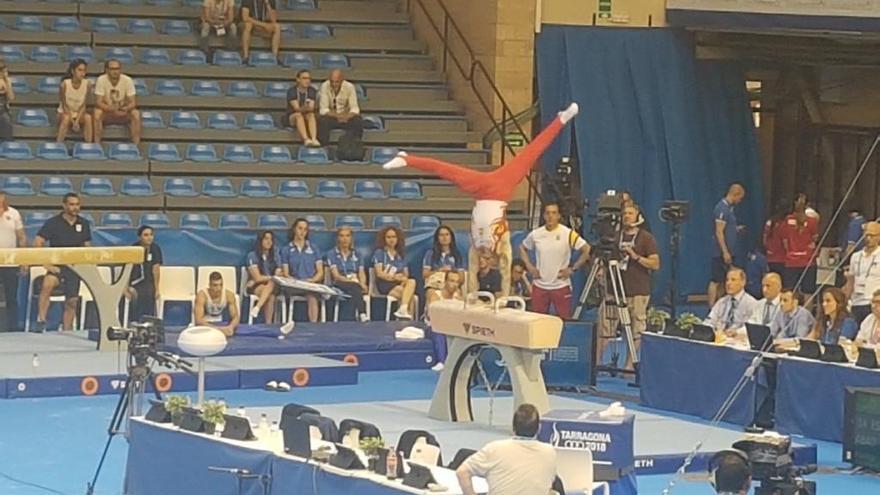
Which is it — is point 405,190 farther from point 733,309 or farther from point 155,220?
point 733,309

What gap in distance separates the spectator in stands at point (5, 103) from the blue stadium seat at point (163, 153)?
4.96 feet

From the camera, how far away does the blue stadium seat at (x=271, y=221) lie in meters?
21.2

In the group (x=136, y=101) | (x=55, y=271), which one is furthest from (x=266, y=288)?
(x=136, y=101)

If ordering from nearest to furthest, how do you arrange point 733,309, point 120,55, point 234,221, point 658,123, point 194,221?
point 733,309
point 194,221
point 234,221
point 120,55
point 658,123

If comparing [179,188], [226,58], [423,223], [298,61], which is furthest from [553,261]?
[226,58]

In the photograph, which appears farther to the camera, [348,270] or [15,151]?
[15,151]

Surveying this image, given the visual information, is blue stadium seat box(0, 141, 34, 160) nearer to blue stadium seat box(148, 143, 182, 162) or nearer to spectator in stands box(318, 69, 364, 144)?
blue stadium seat box(148, 143, 182, 162)

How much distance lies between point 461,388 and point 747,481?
21.2ft

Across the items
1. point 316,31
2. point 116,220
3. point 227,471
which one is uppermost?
point 316,31

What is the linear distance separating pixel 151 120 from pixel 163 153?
63 centimetres

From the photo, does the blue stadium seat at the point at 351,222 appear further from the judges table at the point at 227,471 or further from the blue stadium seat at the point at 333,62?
the judges table at the point at 227,471

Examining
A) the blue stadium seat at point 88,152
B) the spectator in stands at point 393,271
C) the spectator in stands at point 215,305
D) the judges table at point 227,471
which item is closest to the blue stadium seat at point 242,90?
the blue stadium seat at point 88,152

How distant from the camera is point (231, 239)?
66.4 ft

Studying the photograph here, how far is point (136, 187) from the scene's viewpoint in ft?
70.1
